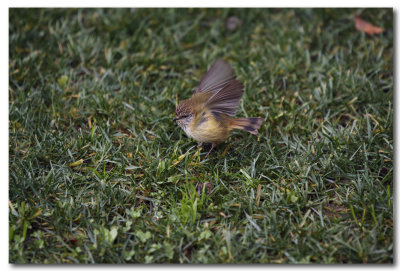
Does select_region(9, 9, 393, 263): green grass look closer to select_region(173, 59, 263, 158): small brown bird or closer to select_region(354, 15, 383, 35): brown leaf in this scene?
select_region(354, 15, 383, 35): brown leaf

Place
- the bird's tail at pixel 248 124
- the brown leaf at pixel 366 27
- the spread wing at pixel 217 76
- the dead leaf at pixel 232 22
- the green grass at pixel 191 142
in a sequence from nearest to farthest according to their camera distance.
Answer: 1. the green grass at pixel 191 142
2. the bird's tail at pixel 248 124
3. the spread wing at pixel 217 76
4. the brown leaf at pixel 366 27
5. the dead leaf at pixel 232 22

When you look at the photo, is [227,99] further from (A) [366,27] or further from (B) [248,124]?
(A) [366,27]

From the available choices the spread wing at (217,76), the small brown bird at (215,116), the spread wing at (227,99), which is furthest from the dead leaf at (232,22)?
the spread wing at (227,99)

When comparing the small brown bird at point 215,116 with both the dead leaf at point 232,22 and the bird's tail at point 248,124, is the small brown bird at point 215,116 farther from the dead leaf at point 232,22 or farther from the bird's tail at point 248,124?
the dead leaf at point 232,22

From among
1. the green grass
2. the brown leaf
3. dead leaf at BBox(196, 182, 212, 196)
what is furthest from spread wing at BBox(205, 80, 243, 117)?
the brown leaf

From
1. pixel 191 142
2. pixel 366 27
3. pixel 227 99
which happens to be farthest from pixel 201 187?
pixel 366 27
